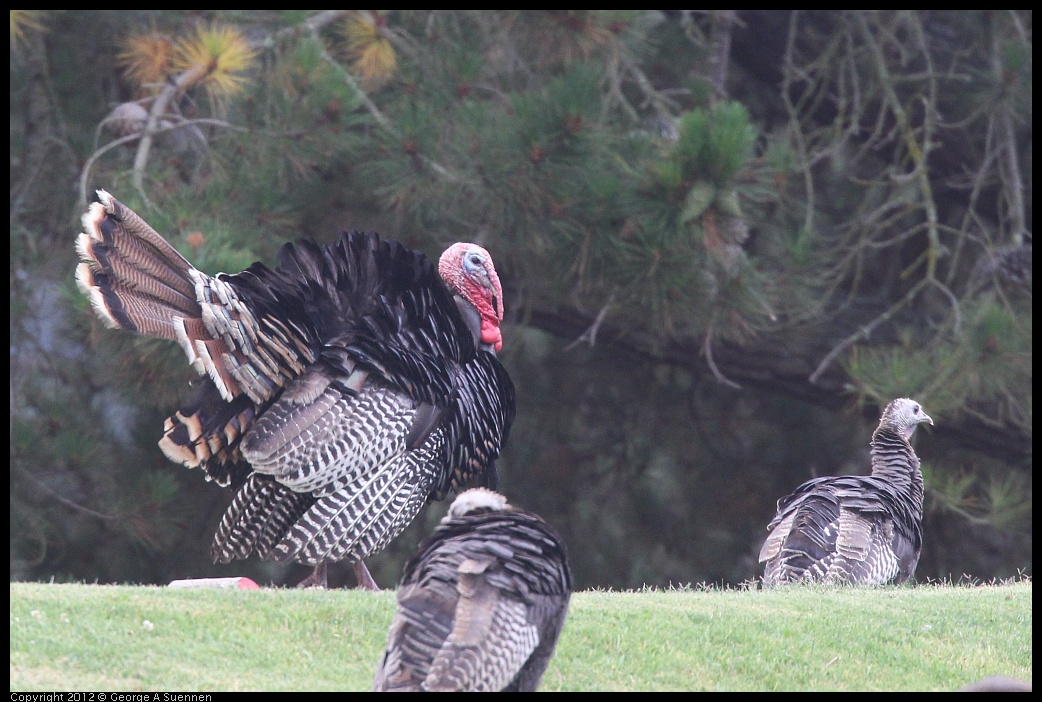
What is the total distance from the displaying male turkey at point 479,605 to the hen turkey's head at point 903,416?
3.03m

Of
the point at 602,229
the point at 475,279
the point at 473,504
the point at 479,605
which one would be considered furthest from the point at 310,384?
the point at 602,229

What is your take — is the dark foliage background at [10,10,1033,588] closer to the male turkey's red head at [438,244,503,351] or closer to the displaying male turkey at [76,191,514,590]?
the displaying male turkey at [76,191,514,590]

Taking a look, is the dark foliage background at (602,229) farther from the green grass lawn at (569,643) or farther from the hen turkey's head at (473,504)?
the hen turkey's head at (473,504)

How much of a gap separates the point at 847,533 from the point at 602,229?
2.25 m

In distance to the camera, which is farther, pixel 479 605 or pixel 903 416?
pixel 903 416

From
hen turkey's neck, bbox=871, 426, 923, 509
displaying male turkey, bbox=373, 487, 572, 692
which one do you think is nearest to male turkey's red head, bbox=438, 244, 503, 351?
displaying male turkey, bbox=373, 487, 572, 692

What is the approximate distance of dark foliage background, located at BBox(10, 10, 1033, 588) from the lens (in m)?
6.74

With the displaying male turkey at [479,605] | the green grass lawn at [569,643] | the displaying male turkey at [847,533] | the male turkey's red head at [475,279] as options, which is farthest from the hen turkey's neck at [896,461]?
the displaying male turkey at [479,605]

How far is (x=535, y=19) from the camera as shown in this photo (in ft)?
22.2

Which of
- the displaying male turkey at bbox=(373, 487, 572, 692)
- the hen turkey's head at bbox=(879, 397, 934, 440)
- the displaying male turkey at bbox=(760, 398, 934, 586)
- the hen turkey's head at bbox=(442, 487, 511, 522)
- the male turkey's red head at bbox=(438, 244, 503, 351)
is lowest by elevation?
the displaying male turkey at bbox=(760, 398, 934, 586)

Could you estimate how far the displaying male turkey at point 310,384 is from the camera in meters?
4.51

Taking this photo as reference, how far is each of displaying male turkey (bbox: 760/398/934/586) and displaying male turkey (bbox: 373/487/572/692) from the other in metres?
2.22

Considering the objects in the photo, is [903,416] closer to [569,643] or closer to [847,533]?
[847,533]

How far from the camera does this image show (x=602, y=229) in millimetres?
6883
